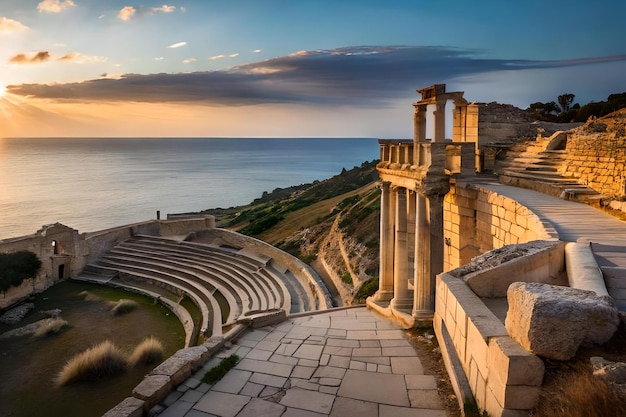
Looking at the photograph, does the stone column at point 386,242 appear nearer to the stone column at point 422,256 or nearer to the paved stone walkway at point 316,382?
the stone column at point 422,256

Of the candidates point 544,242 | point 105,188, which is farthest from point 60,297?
point 105,188

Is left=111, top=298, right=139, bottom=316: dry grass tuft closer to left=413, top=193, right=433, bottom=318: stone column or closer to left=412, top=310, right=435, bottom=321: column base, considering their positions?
left=413, top=193, right=433, bottom=318: stone column

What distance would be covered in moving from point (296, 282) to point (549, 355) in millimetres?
17133

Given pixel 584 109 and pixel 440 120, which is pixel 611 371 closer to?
pixel 440 120

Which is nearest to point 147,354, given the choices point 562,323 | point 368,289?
point 368,289

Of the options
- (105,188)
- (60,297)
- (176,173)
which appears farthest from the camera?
(176,173)

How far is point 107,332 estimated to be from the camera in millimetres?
18109

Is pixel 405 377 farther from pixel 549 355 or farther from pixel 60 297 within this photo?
pixel 60 297

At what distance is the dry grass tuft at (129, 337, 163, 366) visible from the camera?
1412 centimetres

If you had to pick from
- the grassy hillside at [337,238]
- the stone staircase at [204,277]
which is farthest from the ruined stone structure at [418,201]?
the stone staircase at [204,277]

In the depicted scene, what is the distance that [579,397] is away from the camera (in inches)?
115

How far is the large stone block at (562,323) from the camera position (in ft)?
11.2

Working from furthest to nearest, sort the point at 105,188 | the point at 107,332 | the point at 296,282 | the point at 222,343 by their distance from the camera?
1. the point at 105,188
2. the point at 296,282
3. the point at 107,332
4. the point at 222,343

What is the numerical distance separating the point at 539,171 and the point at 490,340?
30.8 ft
